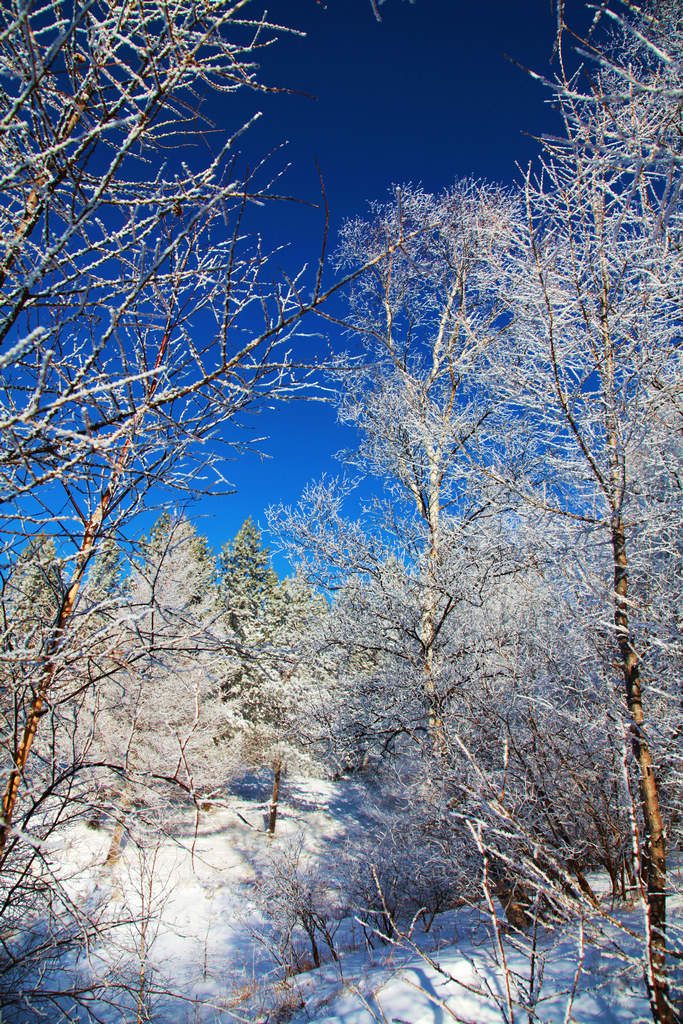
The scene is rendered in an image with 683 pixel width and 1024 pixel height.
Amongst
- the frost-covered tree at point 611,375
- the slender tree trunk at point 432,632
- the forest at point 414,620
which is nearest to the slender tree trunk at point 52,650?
the forest at point 414,620

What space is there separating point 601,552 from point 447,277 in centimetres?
671

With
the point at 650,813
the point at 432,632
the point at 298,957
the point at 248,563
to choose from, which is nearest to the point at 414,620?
the point at 432,632

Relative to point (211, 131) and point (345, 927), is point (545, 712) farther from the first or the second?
point (345, 927)

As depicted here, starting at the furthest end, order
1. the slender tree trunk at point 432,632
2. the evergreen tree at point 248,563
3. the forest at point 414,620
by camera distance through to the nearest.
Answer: the evergreen tree at point 248,563 → the slender tree trunk at point 432,632 → the forest at point 414,620

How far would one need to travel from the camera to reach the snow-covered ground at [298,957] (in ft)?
6.05

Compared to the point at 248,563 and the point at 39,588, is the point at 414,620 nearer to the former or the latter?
the point at 39,588

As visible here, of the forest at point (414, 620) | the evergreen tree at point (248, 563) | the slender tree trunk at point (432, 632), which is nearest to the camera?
the forest at point (414, 620)

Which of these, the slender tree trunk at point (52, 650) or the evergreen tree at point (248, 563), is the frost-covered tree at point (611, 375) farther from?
the evergreen tree at point (248, 563)

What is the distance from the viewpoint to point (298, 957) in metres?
8.46

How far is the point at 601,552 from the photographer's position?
2.70 metres

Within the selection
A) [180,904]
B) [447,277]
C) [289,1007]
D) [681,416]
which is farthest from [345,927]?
[447,277]

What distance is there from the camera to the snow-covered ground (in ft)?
6.05

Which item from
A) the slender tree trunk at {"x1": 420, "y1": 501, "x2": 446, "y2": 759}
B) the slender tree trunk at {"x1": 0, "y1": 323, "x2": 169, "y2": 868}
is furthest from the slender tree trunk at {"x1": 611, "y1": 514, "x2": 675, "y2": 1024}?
the slender tree trunk at {"x1": 420, "y1": 501, "x2": 446, "y2": 759}

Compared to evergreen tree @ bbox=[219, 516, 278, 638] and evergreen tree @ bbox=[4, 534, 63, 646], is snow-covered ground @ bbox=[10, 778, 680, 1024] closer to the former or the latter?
evergreen tree @ bbox=[4, 534, 63, 646]
